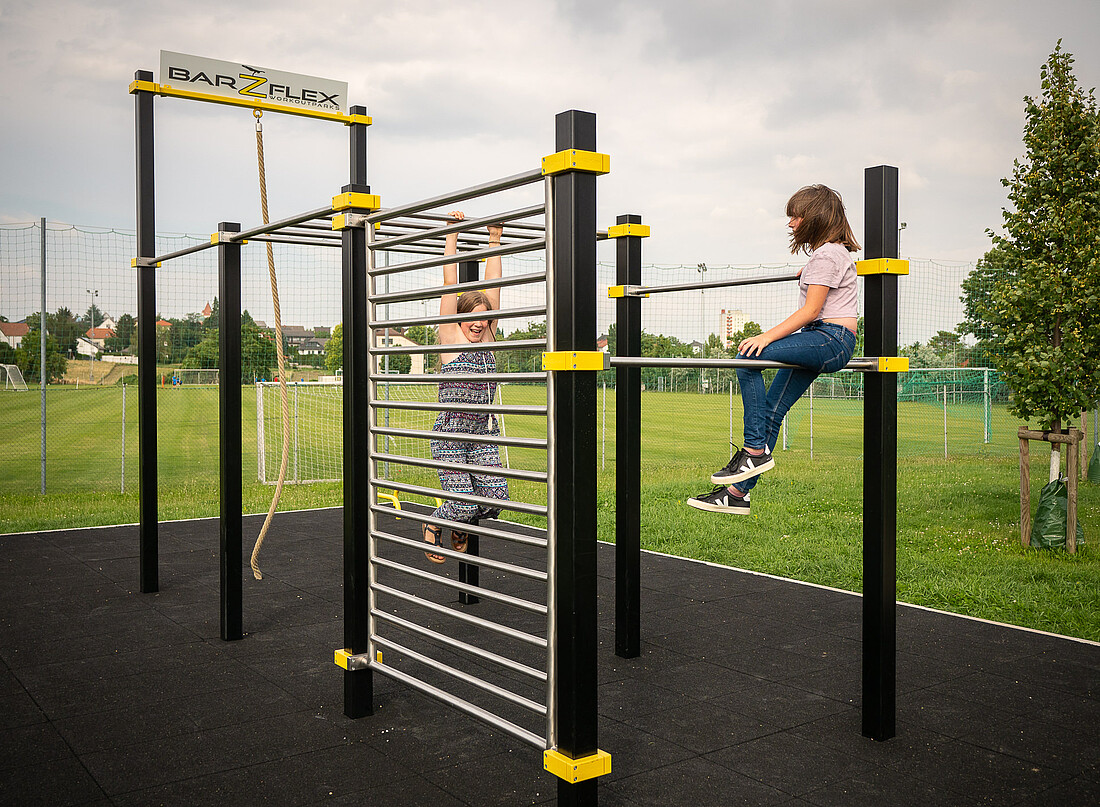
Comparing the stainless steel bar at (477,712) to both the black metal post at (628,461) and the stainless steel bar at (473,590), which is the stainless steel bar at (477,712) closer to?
the stainless steel bar at (473,590)

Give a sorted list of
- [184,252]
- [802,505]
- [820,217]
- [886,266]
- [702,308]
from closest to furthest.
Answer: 1. [886,266]
2. [820,217]
3. [184,252]
4. [802,505]
5. [702,308]

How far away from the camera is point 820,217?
9.15 ft

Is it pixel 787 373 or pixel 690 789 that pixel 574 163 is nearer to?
pixel 787 373

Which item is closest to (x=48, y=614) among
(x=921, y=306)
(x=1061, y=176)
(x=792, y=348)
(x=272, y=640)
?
(x=272, y=640)

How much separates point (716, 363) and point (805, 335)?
Answer: 457mm

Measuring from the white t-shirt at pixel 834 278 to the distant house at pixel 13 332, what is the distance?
8.75 m

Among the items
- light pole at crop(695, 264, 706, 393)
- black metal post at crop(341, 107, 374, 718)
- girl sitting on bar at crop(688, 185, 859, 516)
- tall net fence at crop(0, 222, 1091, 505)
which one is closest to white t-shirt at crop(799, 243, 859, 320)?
girl sitting on bar at crop(688, 185, 859, 516)

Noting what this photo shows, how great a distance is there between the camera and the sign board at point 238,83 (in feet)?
12.8

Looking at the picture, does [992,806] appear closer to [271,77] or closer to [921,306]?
[271,77]

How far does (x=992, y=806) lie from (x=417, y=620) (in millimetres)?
2286

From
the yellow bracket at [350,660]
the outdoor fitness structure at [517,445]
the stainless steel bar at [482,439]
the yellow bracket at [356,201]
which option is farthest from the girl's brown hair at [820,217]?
the yellow bracket at [350,660]

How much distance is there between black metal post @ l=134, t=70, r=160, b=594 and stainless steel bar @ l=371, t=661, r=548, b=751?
2.04 meters

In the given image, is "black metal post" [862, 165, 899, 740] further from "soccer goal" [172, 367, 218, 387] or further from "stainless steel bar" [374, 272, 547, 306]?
"soccer goal" [172, 367, 218, 387]

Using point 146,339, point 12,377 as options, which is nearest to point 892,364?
point 146,339
